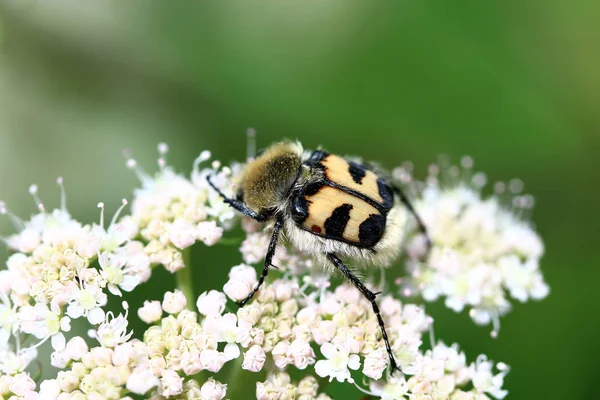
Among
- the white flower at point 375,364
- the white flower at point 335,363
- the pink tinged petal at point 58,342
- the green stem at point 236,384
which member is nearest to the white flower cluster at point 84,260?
the pink tinged petal at point 58,342

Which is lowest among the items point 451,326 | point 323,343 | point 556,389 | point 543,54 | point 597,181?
point 323,343

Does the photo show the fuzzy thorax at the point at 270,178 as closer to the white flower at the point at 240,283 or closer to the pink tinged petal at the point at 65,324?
the white flower at the point at 240,283

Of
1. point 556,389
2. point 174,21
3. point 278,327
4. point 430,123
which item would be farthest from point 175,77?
point 556,389

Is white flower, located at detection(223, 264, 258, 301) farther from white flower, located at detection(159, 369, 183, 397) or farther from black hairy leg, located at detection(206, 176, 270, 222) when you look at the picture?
white flower, located at detection(159, 369, 183, 397)

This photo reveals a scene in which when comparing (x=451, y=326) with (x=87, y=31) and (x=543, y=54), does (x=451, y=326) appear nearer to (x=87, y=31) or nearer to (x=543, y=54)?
(x=543, y=54)

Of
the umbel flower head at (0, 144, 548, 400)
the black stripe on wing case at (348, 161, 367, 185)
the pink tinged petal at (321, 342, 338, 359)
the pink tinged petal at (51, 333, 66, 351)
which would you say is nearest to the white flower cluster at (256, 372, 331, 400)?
the umbel flower head at (0, 144, 548, 400)

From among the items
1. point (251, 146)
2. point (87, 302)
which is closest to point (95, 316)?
point (87, 302)
